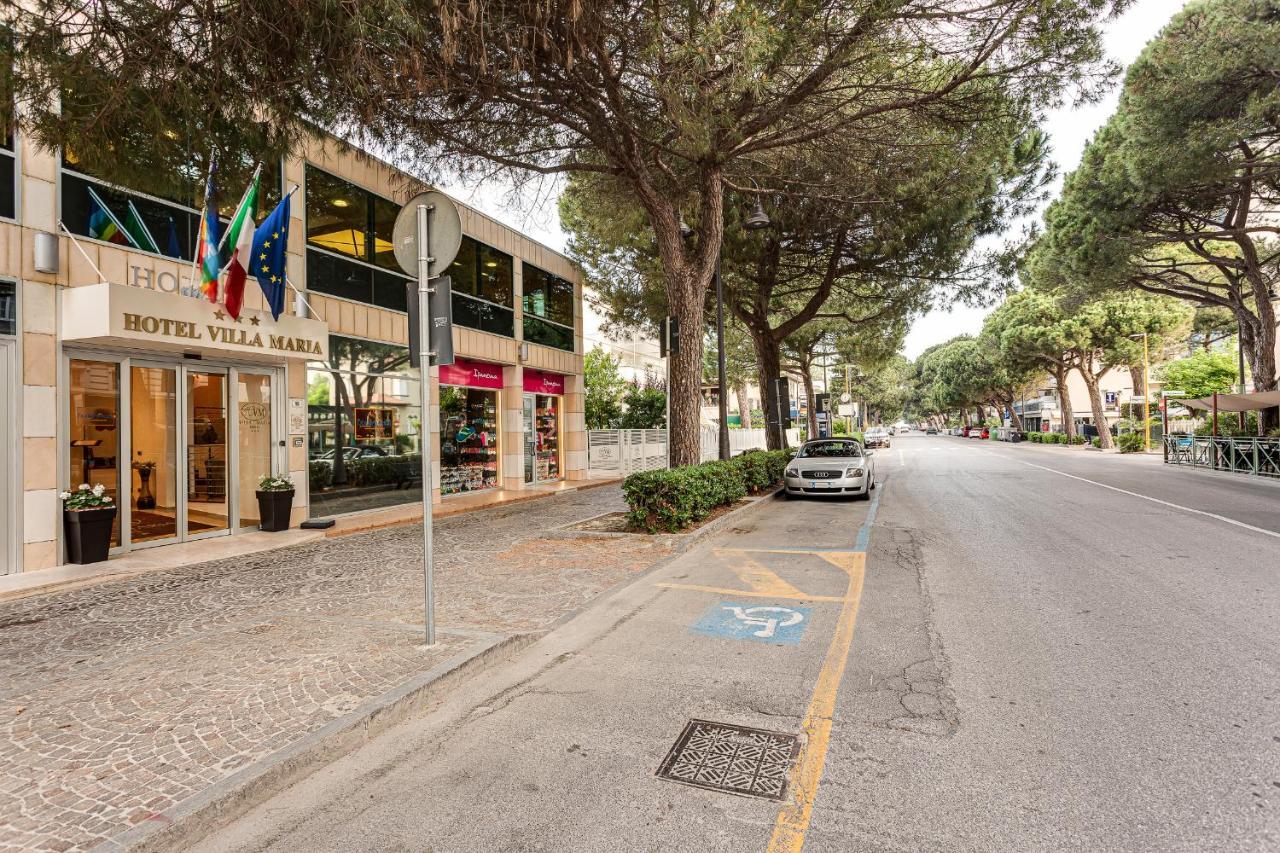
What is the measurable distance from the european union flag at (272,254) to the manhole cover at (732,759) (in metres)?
8.73

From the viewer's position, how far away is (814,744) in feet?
10.7

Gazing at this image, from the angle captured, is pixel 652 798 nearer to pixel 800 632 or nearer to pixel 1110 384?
pixel 800 632

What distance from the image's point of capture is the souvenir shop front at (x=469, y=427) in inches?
589

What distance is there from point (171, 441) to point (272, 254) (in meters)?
3.01

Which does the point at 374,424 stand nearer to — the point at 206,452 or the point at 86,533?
the point at 206,452

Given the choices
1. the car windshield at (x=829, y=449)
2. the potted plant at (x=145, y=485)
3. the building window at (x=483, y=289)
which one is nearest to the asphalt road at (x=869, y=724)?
the potted plant at (x=145, y=485)

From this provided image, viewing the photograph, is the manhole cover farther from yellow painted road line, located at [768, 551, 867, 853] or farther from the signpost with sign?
the signpost with sign

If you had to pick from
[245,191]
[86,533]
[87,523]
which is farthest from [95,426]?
[245,191]

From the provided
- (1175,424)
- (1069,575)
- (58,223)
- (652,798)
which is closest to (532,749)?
(652,798)

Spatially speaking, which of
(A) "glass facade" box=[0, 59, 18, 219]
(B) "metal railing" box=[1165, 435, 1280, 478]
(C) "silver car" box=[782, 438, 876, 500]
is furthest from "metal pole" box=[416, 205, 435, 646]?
(B) "metal railing" box=[1165, 435, 1280, 478]

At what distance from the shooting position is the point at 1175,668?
13.5 feet

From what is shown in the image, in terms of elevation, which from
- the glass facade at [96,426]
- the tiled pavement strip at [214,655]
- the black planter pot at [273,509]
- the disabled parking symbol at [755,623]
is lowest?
the disabled parking symbol at [755,623]

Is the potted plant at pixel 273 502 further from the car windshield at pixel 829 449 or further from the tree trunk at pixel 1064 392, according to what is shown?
the tree trunk at pixel 1064 392

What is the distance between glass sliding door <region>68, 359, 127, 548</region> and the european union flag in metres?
2.08
